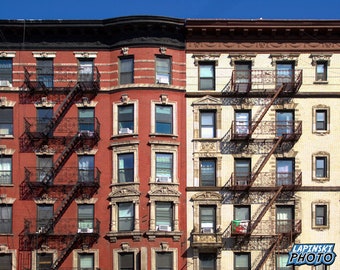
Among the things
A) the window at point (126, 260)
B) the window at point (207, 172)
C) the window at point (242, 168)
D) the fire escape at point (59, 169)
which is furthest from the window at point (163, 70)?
the window at point (126, 260)

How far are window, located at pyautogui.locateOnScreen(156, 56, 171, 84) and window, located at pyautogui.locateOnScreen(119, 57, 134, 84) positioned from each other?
1662mm

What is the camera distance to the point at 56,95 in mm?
48656

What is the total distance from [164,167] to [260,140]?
20.8 feet

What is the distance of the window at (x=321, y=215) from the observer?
156ft

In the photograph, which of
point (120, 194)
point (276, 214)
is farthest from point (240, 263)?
point (120, 194)

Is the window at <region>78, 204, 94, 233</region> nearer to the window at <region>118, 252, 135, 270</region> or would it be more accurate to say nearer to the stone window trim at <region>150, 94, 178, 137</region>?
the window at <region>118, 252, 135, 270</region>

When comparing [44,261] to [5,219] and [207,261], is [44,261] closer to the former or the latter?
[5,219]

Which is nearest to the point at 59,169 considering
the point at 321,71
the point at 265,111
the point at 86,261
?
the point at 86,261

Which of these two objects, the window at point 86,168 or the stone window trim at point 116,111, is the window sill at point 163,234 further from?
the stone window trim at point 116,111

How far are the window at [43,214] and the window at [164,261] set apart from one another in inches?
284

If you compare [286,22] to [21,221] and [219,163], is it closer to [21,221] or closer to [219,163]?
[219,163]

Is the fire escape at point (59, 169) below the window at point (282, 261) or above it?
above

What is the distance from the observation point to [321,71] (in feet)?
161

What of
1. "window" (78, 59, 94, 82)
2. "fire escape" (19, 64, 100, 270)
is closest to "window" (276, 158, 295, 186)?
"fire escape" (19, 64, 100, 270)
